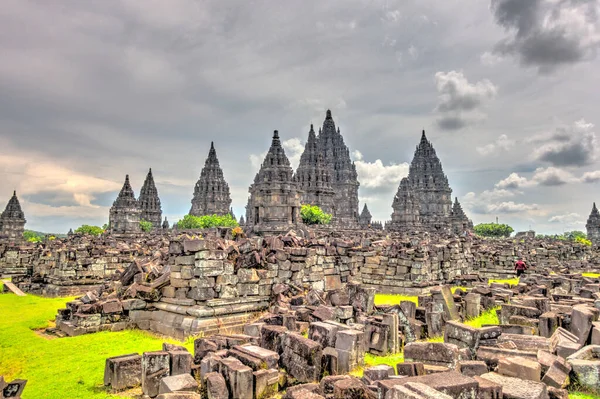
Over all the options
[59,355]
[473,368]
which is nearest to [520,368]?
[473,368]

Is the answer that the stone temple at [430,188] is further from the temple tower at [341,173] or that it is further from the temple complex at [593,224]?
the temple complex at [593,224]

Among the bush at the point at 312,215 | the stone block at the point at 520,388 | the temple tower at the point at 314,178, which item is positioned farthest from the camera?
the temple tower at the point at 314,178

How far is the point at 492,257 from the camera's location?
21.4 m

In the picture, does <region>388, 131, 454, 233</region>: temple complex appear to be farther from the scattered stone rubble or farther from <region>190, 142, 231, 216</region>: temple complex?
the scattered stone rubble

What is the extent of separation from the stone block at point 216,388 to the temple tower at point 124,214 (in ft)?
138

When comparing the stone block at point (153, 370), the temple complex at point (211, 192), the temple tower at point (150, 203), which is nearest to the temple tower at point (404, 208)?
the temple complex at point (211, 192)

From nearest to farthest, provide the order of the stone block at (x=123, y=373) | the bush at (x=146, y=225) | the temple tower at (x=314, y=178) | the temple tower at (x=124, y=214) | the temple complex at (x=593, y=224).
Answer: the stone block at (x=123, y=373)
the temple tower at (x=124, y=214)
the temple complex at (x=593, y=224)
the temple tower at (x=314, y=178)
the bush at (x=146, y=225)

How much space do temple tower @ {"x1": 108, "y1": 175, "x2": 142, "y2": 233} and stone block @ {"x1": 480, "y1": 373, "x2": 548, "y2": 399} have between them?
144 feet

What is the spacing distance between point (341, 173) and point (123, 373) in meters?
67.1

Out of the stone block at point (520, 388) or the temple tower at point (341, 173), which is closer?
the stone block at point (520, 388)

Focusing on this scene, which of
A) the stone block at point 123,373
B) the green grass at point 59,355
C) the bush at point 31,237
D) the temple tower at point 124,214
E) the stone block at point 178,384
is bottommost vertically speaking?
the green grass at point 59,355

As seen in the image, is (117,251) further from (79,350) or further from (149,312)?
(79,350)

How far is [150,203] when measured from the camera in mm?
73062

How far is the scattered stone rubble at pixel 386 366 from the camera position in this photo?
170 inches
